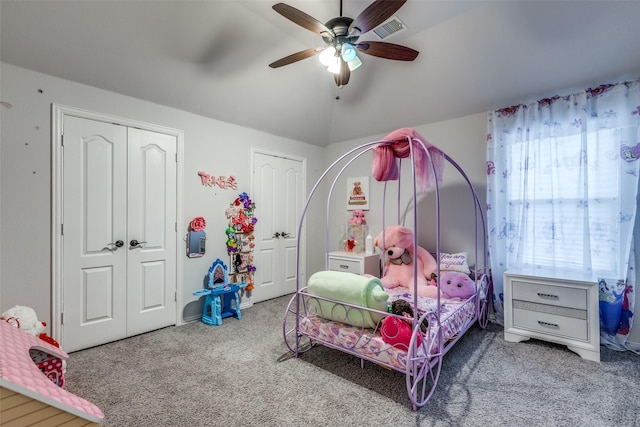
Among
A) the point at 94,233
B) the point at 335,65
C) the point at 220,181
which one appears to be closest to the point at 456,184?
the point at 335,65

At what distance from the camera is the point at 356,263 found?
3727 millimetres

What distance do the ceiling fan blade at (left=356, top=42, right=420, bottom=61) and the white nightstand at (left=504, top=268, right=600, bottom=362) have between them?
2.21m

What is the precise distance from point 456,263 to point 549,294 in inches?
33.0

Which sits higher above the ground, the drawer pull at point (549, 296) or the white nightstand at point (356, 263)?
the white nightstand at point (356, 263)

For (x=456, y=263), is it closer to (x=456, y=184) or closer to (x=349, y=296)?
(x=456, y=184)

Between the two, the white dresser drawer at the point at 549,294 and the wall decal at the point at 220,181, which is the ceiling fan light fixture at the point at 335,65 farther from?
the white dresser drawer at the point at 549,294

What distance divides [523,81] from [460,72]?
1.96 feet

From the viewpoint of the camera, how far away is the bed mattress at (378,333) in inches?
75.9

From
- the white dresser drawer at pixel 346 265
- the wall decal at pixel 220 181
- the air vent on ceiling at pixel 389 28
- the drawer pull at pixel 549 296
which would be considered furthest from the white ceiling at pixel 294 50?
the white dresser drawer at pixel 346 265

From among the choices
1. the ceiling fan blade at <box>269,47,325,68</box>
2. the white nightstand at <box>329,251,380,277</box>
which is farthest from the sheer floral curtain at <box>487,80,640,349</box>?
the ceiling fan blade at <box>269,47,325,68</box>

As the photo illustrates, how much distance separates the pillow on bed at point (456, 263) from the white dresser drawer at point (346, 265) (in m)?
1.00

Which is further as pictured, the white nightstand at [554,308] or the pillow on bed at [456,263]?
the pillow on bed at [456,263]

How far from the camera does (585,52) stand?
8.23ft

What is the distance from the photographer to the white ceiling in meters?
2.26
